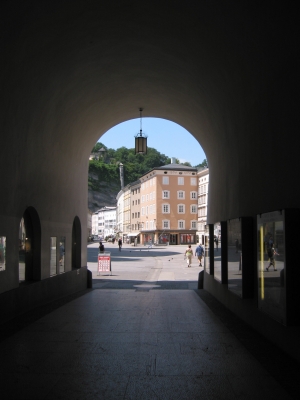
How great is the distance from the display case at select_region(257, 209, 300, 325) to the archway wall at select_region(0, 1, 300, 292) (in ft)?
1.00

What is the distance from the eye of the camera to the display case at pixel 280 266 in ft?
20.3

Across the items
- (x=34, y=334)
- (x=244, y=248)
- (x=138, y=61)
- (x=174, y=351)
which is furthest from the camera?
(x=138, y=61)

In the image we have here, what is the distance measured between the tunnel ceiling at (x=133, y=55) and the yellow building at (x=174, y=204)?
241 feet

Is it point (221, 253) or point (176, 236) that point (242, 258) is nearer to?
point (221, 253)

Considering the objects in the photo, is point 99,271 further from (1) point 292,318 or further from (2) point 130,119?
(1) point 292,318

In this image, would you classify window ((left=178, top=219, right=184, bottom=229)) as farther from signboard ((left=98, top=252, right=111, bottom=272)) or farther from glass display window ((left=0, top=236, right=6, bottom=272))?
glass display window ((left=0, top=236, right=6, bottom=272))

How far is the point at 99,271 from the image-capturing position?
24.5 meters

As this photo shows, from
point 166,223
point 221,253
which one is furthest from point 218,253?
point 166,223

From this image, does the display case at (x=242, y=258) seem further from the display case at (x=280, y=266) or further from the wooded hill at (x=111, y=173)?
the wooded hill at (x=111, y=173)

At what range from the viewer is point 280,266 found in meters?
6.57

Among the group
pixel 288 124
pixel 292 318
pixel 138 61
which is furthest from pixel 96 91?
pixel 292 318

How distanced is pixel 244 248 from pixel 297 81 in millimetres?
3754

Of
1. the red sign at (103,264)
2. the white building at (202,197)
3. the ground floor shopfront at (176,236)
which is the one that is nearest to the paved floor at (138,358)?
the red sign at (103,264)

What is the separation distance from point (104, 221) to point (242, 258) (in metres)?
159
